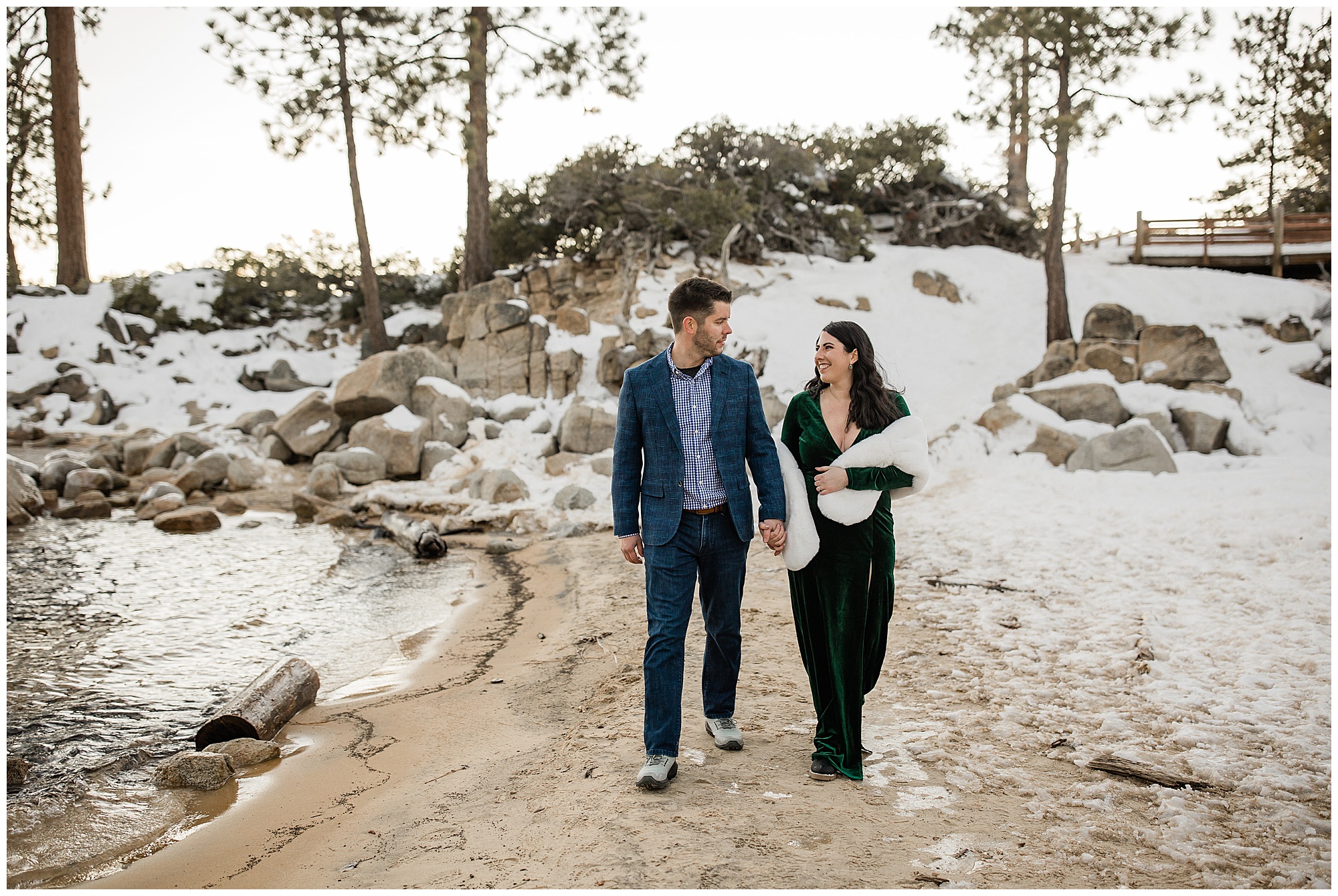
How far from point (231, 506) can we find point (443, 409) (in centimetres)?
380

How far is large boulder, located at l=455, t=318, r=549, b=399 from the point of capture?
17.1 metres

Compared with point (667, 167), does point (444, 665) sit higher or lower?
lower

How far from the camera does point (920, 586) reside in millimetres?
6672

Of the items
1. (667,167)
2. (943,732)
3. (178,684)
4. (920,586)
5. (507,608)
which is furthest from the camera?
(667,167)

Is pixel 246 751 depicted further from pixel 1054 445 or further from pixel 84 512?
pixel 1054 445

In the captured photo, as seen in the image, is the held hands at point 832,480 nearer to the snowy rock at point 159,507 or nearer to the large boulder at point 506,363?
the snowy rock at point 159,507

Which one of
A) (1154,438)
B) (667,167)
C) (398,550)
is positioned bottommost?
(398,550)

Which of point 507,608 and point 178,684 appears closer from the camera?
point 178,684

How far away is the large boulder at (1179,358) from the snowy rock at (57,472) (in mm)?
16519

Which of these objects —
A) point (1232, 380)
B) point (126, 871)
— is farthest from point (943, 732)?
point (1232, 380)

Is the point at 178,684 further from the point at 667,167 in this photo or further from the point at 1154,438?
the point at 667,167

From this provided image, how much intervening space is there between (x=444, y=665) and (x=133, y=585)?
13.8 feet

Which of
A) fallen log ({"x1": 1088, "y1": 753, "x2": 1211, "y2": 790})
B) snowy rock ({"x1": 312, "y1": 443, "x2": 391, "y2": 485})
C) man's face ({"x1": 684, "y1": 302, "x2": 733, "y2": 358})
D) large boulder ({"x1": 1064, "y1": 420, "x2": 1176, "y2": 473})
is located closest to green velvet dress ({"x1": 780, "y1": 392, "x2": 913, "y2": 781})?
man's face ({"x1": 684, "y1": 302, "x2": 733, "y2": 358})

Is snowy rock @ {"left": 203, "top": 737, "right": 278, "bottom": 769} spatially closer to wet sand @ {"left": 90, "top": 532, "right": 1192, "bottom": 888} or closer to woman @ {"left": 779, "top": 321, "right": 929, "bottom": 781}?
wet sand @ {"left": 90, "top": 532, "right": 1192, "bottom": 888}
